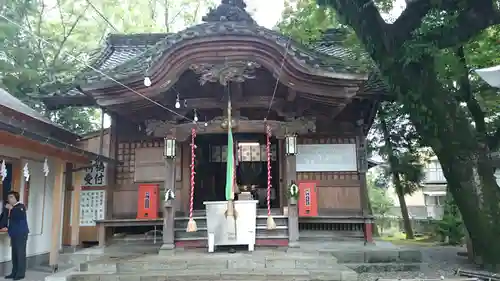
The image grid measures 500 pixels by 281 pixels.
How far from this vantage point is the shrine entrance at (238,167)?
1036cm

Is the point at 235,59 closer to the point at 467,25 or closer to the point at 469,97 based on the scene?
the point at 467,25

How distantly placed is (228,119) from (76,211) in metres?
4.12

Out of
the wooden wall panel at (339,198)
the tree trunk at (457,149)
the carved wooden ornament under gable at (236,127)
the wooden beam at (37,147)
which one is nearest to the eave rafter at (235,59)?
the carved wooden ornament under gable at (236,127)

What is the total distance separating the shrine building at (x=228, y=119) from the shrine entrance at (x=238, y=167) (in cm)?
8

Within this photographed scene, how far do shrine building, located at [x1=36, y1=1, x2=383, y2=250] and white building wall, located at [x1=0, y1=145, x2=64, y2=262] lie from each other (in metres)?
0.69

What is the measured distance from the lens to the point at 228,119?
7812 millimetres

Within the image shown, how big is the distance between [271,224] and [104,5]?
46.6 feet

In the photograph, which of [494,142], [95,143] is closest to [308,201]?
[494,142]

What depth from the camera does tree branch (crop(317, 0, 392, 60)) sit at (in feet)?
22.4

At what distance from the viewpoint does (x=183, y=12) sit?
20.6m

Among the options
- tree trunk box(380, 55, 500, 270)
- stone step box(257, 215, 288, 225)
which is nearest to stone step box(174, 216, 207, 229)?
stone step box(257, 215, 288, 225)

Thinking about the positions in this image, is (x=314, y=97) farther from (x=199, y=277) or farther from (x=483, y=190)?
(x=199, y=277)

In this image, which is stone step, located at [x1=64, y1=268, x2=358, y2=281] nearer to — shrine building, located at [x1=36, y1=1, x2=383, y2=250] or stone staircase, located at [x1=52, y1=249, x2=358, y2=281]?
stone staircase, located at [x1=52, y1=249, x2=358, y2=281]

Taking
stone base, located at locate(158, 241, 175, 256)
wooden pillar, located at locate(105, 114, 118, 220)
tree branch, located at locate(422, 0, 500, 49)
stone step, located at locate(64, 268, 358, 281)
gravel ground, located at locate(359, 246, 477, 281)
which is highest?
tree branch, located at locate(422, 0, 500, 49)
